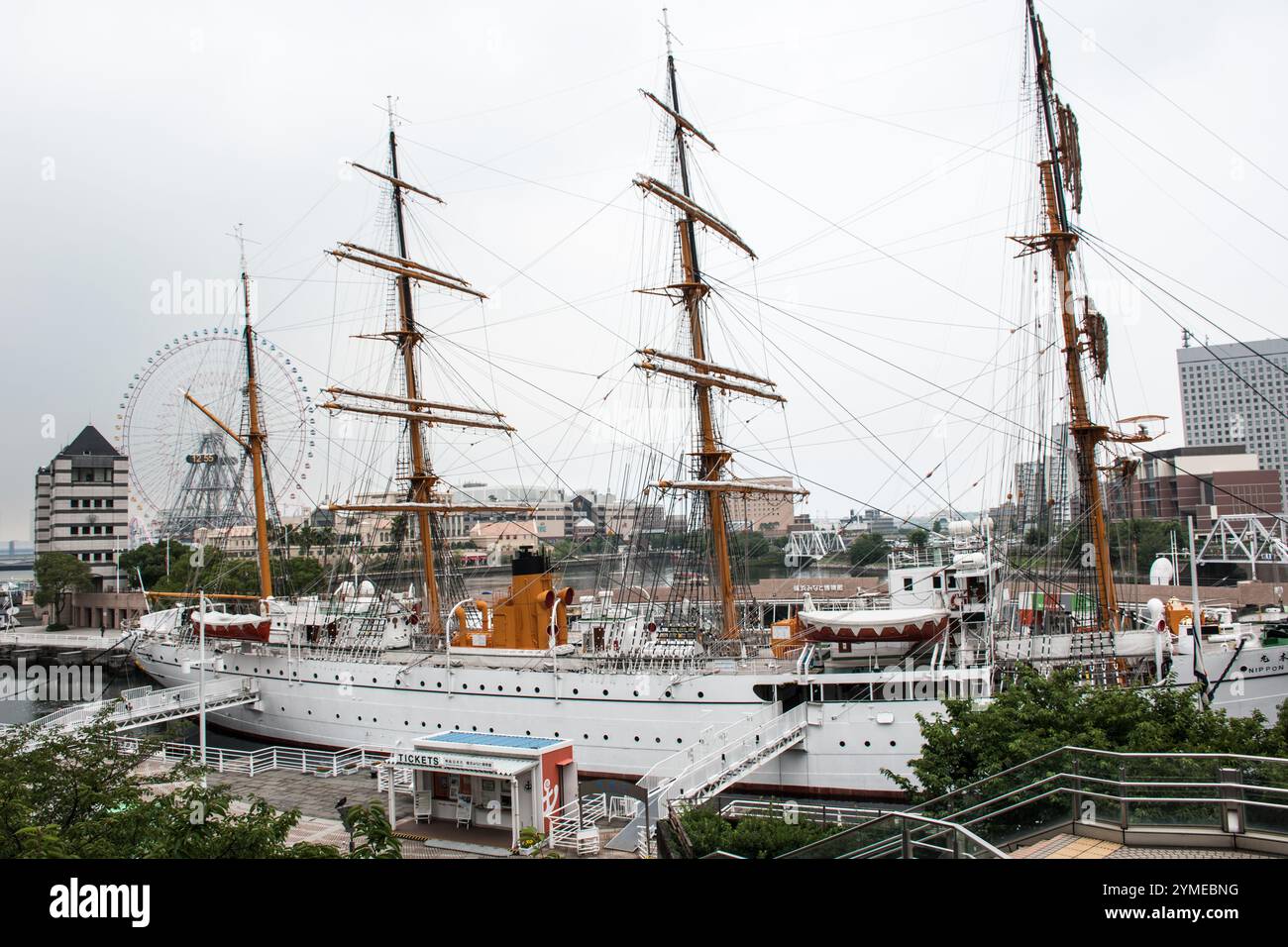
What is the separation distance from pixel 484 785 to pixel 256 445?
24800 mm

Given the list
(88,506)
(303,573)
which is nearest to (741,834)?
(303,573)

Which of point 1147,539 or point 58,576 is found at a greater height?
point 58,576

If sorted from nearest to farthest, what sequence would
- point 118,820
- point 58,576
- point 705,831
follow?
point 118,820 → point 705,831 → point 58,576

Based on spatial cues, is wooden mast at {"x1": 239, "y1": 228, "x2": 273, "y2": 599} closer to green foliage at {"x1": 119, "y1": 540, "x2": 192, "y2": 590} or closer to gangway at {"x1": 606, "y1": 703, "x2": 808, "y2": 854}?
gangway at {"x1": 606, "y1": 703, "x2": 808, "y2": 854}

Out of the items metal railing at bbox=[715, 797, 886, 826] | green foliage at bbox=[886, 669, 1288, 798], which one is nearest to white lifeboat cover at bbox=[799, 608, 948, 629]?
metal railing at bbox=[715, 797, 886, 826]

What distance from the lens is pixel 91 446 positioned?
68.1 meters

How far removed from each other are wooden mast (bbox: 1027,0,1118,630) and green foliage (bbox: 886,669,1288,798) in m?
10.4

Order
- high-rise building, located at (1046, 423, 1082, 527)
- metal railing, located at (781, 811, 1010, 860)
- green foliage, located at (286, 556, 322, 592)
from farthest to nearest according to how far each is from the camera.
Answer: green foliage, located at (286, 556, 322, 592) → high-rise building, located at (1046, 423, 1082, 527) → metal railing, located at (781, 811, 1010, 860)

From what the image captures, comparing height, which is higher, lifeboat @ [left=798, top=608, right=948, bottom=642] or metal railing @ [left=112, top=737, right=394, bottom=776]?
lifeboat @ [left=798, top=608, right=948, bottom=642]

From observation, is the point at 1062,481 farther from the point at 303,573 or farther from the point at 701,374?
the point at 303,573

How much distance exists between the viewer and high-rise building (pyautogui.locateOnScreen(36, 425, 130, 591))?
6388cm

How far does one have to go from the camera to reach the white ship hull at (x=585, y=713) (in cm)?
2080

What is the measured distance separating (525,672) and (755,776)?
22.7 feet
